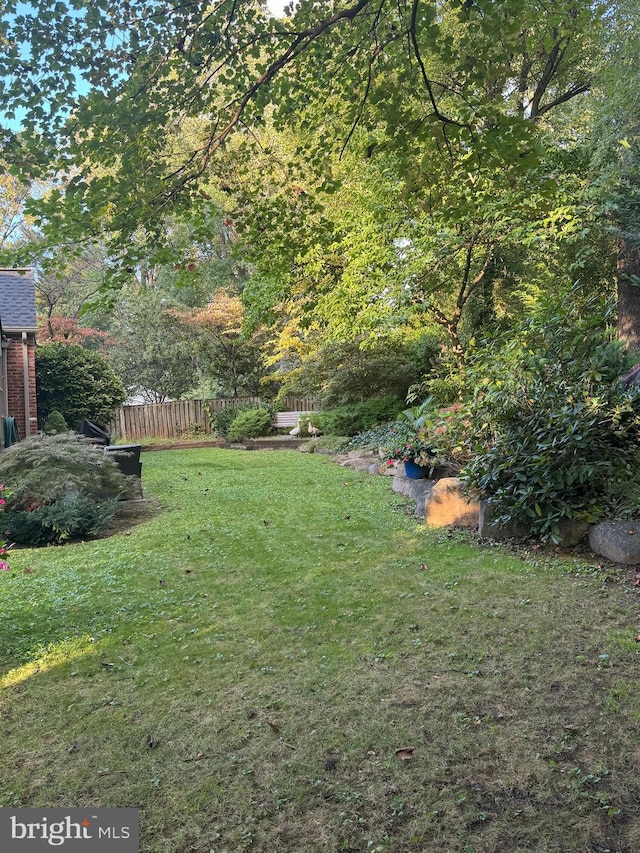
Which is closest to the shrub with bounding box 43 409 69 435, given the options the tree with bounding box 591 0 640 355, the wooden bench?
the wooden bench

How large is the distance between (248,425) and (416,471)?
33.6 ft

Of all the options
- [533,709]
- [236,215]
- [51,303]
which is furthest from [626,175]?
[51,303]

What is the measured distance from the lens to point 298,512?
7.14 metres

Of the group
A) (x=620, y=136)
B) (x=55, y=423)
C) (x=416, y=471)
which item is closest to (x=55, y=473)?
(x=416, y=471)

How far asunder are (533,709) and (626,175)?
9.23 metres

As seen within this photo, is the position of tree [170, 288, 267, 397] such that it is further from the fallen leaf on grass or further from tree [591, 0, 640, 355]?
the fallen leaf on grass

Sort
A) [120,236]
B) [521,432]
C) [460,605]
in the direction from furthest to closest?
[521,432], [460,605], [120,236]

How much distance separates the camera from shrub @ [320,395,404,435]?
14461 millimetres

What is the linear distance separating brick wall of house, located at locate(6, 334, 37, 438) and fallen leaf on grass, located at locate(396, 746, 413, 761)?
1304 centimetres

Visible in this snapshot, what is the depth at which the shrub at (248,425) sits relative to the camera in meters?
17.0

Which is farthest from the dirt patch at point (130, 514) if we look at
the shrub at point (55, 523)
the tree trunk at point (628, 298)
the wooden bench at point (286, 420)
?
the wooden bench at point (286, 420)

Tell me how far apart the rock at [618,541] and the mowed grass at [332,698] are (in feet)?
0.81

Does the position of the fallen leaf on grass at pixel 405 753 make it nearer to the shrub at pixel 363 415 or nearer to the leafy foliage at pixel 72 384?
the shrub at pixel 363 415

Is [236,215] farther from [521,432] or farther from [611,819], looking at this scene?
[611,819]
